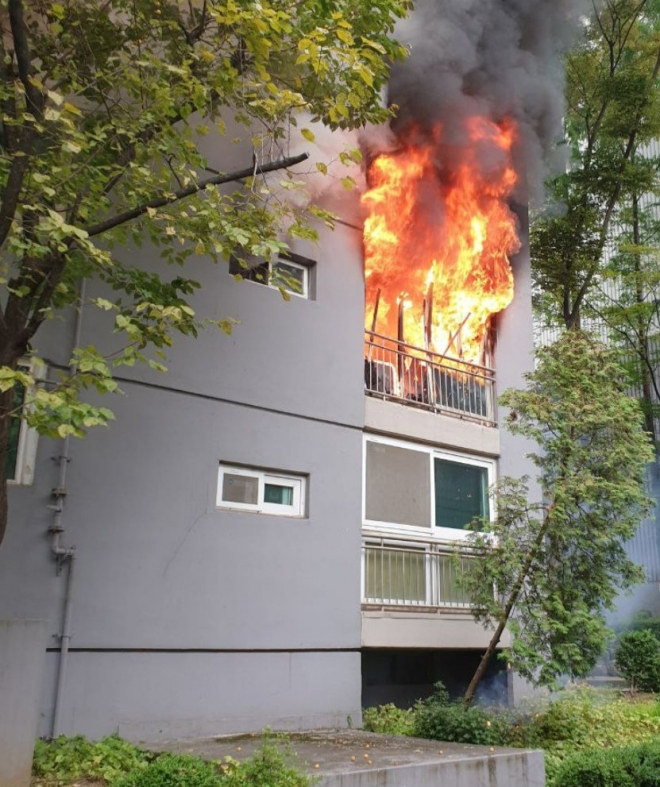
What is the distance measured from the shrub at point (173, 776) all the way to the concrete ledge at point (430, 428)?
5317 mm

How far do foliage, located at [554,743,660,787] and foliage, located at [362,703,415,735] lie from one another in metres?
1.92

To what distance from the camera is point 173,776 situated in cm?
581

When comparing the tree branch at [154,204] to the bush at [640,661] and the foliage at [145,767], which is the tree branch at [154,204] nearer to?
the foliage at [145,767]

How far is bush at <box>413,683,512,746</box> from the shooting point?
345 inches

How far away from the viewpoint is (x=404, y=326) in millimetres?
12219

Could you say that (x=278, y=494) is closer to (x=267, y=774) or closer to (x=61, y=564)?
(x=61, y=564)

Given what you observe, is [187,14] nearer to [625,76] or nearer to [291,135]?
[291,135]

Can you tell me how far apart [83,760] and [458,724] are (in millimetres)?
4052

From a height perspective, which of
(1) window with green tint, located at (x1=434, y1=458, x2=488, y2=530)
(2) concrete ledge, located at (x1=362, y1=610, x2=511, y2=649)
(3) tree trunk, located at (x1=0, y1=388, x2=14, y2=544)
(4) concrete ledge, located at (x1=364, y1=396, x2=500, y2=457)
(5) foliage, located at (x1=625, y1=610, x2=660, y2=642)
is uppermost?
(4) concrete ledge, located at (x1=364, y1=396, x2=500, y2=457)

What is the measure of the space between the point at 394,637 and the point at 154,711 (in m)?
3.25

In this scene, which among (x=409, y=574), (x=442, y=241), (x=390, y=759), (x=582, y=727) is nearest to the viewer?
(x=390, y=759)

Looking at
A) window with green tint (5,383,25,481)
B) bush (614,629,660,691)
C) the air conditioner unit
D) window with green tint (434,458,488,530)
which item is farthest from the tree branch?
bush (614,629,660,691)

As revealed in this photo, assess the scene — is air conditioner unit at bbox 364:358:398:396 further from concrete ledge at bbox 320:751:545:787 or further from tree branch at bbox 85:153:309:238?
concrete ledge at bbox 320:751:545:787

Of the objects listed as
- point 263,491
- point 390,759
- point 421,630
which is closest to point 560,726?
point 421,630
